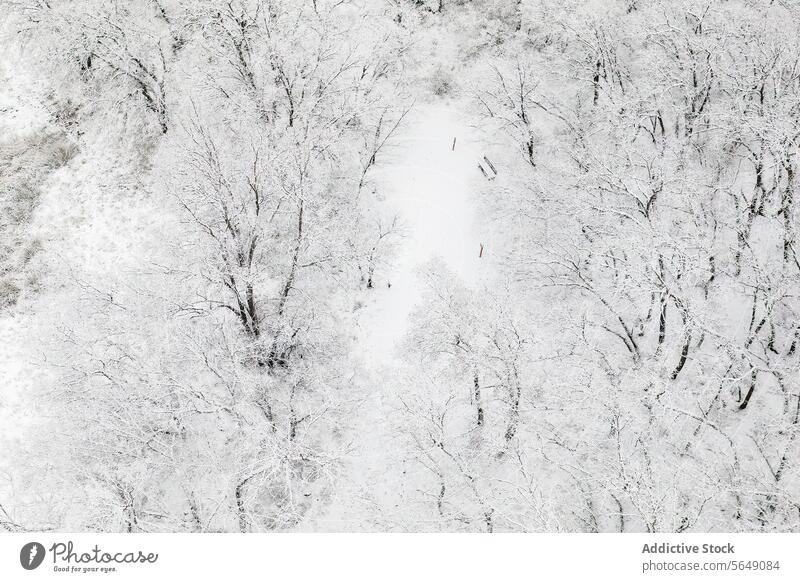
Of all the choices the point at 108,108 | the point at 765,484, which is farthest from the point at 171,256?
the point at 765,484

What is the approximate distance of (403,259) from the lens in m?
29.8

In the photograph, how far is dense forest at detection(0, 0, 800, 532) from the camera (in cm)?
2258

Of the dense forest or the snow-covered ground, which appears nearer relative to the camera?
the dense forest

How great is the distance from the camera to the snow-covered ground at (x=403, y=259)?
25.1m

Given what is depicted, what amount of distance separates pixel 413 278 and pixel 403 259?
→ 1.15 metres

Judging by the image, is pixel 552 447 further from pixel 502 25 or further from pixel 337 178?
pixel 502 25

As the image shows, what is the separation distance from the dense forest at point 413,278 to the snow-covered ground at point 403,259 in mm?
145

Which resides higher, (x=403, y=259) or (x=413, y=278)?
(x=403, y=259)

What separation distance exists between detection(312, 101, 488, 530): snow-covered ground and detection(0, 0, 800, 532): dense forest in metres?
0.14

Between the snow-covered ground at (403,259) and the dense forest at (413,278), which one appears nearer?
the dense forest at (413,278)

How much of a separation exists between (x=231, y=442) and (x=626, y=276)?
17.1 m

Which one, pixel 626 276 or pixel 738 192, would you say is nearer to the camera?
pixel 626 276

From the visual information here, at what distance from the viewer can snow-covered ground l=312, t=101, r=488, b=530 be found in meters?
25.1
